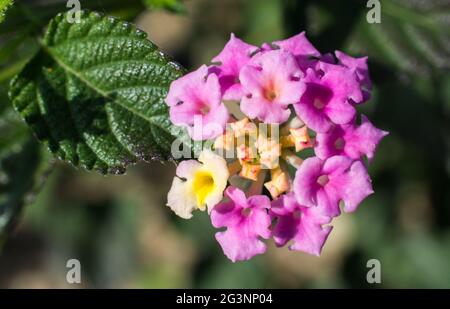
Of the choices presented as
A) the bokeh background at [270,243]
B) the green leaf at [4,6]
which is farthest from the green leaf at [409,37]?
the green leaf at [4,6]

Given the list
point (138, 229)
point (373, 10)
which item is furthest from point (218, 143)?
point (138, 229)

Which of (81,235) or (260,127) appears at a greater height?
(81,235)

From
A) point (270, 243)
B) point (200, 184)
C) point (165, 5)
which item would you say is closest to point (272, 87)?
point (200, 184)

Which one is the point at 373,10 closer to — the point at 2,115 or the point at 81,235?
the point at 2,115

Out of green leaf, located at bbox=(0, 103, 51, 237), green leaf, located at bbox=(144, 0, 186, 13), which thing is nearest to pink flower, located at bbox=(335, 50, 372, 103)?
green leaf, located at bbox=(144, 0, 186, 13)

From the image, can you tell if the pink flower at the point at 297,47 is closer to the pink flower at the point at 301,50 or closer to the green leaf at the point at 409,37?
the pink flower at the point at 301,50

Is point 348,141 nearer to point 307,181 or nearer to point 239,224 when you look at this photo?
point 307,181
